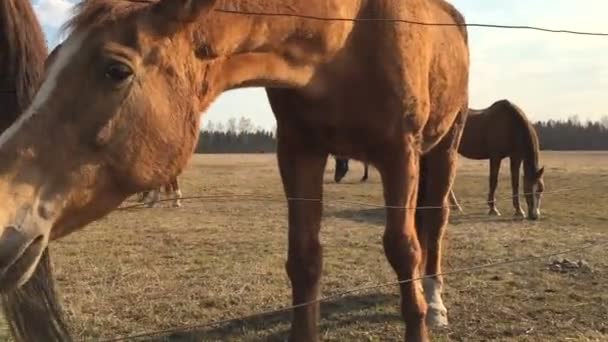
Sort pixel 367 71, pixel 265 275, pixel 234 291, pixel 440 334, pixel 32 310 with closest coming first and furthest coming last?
pixel 32 310, pixel 367 71, pixel 440 334, pixel 234 291, pixel 265 275

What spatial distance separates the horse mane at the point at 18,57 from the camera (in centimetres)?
247

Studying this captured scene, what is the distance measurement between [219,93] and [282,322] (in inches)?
89.6

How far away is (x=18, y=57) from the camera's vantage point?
2.51 m

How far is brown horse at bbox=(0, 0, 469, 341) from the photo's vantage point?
168 centimetres

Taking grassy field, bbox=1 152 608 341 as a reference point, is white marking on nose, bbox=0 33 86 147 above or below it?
above

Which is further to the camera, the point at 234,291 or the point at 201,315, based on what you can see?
the point at 234,291

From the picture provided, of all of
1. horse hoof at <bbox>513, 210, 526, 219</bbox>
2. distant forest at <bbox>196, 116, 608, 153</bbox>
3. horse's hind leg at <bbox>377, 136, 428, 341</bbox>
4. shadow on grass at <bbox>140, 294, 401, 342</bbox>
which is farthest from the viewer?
distant forest at <bbox>196, 116, 608, 153</bbox>

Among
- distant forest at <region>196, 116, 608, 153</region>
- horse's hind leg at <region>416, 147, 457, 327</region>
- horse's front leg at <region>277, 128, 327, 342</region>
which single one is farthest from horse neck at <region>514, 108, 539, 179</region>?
distant forest at <region>196, 116, 608, 153</region>

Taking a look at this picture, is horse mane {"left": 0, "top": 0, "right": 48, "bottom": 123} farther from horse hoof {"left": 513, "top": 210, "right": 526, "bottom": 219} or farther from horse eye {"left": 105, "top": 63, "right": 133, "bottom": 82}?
horse hoof {"left": 513, "top": 210, "right": 526, "bottom": 219}

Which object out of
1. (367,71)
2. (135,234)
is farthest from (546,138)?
(367,71)

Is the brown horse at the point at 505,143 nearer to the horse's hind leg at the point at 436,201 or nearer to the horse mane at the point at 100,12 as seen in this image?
the horse's hind leg at the point at 436,201

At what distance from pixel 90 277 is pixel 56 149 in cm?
409

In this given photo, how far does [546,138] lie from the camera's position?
56156mm

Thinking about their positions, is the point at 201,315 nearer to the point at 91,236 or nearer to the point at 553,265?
the point at 553,265
